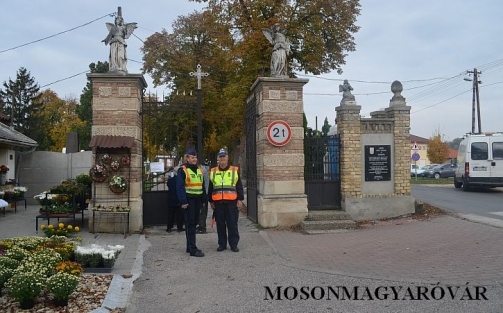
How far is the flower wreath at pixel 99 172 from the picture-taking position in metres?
10.6

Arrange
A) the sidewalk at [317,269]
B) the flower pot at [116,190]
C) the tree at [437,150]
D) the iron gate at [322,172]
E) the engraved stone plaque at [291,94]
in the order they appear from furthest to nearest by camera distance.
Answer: the tree at [437,150] → the iron gate at [322,172] → the engraved stone plaque at [291,94] → the flower pot at [116,190] → the sidewalk at [317,269]

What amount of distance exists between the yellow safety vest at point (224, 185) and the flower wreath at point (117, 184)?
8.91 feet

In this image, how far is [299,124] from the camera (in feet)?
37.3

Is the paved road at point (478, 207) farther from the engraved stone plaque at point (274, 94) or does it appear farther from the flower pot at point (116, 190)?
the flower pot at point (116, 190)

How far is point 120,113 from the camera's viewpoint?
→ 10.8 m

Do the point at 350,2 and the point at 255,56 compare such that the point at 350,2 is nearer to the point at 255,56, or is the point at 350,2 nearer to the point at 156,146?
the point at 255,56

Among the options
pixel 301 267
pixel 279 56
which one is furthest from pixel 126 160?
pixel 301 267

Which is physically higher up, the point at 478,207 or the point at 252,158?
the point at 252,158

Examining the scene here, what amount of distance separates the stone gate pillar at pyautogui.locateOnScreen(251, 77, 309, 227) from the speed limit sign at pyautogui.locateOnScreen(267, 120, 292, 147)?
0.33 feet

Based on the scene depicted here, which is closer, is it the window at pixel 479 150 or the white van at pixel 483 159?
the white van at pixel 483 159

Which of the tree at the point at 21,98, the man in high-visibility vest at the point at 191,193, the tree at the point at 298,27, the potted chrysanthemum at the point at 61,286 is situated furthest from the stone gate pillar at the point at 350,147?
the tree at the point at 21,98

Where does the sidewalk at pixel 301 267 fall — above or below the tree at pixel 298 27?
below

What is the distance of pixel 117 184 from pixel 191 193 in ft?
8.81

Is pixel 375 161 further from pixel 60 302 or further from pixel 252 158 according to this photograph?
pixel 60 302
